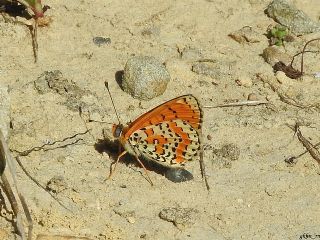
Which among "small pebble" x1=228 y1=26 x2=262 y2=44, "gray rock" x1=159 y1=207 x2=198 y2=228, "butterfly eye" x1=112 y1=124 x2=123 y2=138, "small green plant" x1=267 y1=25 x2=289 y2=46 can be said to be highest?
"butterfly eye" x1=112 y1=124 x2=123 y2=138

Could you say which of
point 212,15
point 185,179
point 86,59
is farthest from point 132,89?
point 212,15

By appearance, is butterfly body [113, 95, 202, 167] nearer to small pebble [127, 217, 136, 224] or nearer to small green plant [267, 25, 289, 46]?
small pebble [127, 217, 136, 224]

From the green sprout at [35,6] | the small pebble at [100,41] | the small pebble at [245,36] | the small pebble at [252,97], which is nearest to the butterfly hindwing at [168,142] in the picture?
the small pebble at [252,97]

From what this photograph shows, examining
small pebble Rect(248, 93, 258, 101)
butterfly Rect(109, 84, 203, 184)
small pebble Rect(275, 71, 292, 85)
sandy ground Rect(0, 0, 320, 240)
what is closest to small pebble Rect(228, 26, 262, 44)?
sandy ground Rect(0, 0, 320, 240)

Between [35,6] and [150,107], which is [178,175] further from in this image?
[35,6]

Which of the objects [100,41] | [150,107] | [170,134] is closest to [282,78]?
[150,107]
